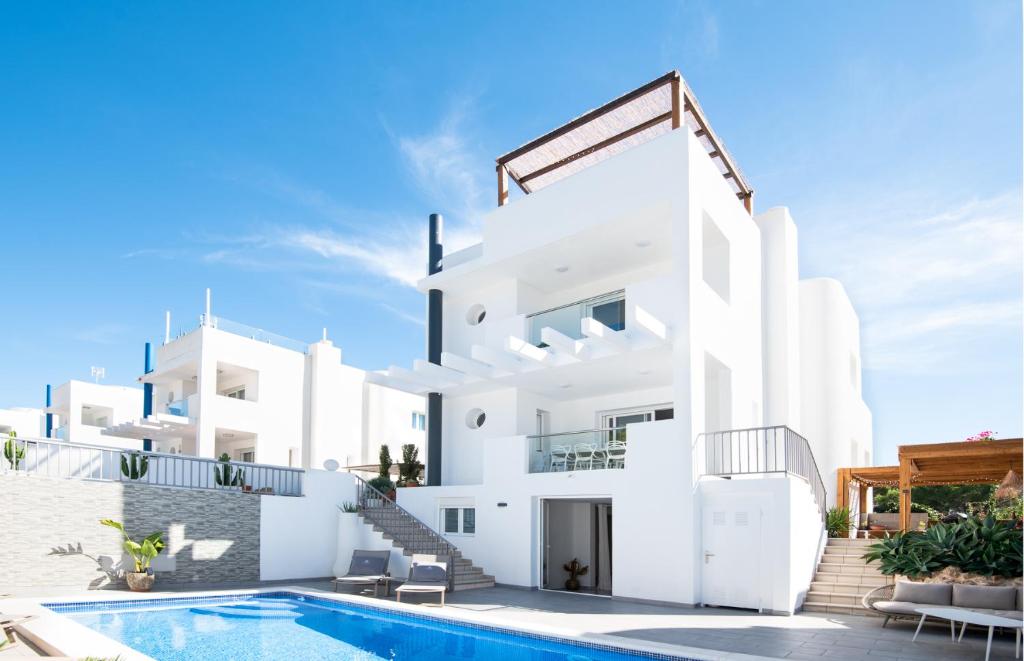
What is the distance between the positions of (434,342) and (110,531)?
357 inches

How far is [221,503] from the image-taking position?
16.7 m

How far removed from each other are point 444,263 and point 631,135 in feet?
21.5

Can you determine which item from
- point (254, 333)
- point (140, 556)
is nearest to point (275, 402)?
point (254, 333)

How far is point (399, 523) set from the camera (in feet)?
59.9

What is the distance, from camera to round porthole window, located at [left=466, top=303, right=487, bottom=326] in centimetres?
2119

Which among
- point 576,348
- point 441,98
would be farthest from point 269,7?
point 576,348

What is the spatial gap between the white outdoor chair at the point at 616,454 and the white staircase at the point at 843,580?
4232 millimetres

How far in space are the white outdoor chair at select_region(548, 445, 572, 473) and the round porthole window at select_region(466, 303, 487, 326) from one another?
5.45m

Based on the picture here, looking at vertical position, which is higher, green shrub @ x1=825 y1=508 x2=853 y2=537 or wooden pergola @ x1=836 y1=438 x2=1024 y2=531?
wooden pergola @ x1=836 y1=438 x2=1024 y2=531

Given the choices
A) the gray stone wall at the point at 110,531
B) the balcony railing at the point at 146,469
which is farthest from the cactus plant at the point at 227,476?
the gray stone wall at the point at 110,531

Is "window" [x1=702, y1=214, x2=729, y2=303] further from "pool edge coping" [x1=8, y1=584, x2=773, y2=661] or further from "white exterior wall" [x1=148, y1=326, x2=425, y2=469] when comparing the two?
"white exterior wall" [x1=148, y1=326, x2=425, y2=469]

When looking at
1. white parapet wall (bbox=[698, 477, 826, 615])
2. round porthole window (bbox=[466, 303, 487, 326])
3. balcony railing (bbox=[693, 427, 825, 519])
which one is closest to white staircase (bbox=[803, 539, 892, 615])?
white parapet wall (bbox=[698, 477, 826, 615])

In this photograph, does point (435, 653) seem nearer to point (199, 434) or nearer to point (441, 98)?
point (441, 98)

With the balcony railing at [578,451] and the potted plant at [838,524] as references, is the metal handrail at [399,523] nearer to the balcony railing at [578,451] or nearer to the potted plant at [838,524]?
the balcony railing at [578,451]
